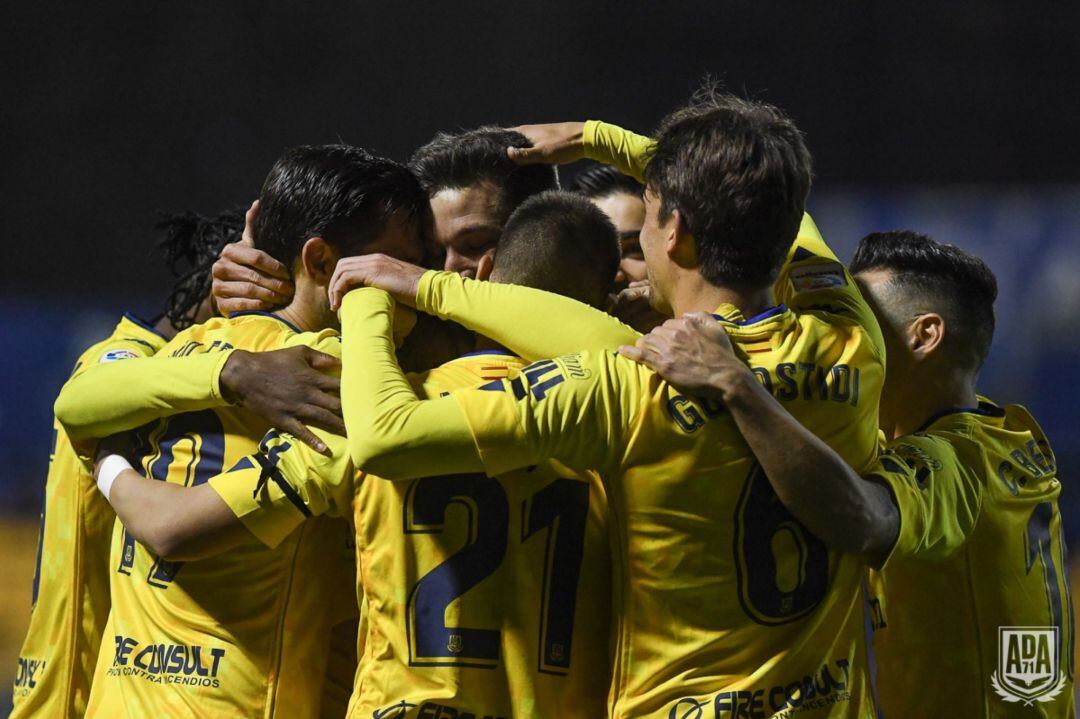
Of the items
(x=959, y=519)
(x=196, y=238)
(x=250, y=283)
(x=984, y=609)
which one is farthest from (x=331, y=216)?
(x=984, y=609)

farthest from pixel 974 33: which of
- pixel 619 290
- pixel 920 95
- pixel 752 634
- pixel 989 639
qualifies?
pixel 752 634

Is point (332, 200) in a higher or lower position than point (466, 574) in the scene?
higher

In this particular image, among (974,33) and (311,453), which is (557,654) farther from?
(974,33)

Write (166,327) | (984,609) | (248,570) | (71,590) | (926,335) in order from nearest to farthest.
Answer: (248,570) → (984,609) → (926,335) → (71,590) → (166,327)

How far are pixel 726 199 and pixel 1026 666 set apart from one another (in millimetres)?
1220

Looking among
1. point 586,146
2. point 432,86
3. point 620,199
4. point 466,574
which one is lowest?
point 466,574

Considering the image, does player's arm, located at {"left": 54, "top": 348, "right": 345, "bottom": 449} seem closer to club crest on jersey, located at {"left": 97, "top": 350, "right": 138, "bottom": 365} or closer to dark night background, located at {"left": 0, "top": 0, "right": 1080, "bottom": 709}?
club crest on jersey, located at {"left": 97, "top": 350, "right": 138, "bottom": 365}

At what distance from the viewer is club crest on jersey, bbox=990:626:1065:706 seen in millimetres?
2467

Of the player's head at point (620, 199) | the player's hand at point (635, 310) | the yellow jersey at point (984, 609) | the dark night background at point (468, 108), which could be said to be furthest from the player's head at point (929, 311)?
the dark night background at point (468, 108)

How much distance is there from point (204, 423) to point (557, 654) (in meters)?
0.78

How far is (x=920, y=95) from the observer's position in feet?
21.9

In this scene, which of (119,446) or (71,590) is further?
(71,590)

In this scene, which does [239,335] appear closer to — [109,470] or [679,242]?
[109,470]

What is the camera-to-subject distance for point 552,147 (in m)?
2.86
